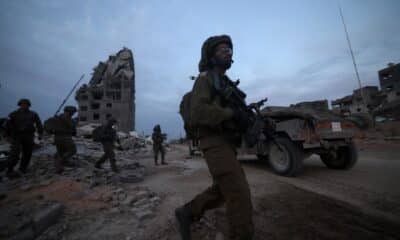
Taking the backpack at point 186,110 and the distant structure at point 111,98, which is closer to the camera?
the backpack at point 186,110

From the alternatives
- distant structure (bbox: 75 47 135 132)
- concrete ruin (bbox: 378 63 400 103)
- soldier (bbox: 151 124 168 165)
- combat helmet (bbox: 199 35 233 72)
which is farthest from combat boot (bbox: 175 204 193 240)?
concrete ruin (bbox: 378 63 400 103)

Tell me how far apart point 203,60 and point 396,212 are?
113 inches

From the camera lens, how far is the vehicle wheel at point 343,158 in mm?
4106

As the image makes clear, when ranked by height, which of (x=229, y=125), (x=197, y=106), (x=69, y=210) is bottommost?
(x=69, y=210)

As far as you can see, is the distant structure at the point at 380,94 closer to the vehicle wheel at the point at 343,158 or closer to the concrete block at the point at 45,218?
the vehicle wheel at the point at 343,158

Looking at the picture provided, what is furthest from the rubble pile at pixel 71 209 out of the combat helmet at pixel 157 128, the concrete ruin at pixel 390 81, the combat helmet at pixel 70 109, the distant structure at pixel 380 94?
the concrete ruin at pixel 390 81

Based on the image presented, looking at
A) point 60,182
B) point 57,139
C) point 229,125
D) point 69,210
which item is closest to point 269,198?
point 229,125

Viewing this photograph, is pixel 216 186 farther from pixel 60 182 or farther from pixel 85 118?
pixel 85 118

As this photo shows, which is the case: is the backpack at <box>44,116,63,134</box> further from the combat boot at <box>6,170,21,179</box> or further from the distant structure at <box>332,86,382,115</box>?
the distant structure at <box>332,86,382,115</box>

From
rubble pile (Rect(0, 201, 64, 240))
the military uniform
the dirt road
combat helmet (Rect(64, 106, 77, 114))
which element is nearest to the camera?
rubble pile (Rect(0, 201, 64, 240))

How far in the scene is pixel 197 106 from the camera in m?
1.32

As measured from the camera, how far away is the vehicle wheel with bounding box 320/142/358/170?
162 inches

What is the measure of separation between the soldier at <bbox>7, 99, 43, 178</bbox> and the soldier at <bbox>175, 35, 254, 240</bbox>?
14.7ft

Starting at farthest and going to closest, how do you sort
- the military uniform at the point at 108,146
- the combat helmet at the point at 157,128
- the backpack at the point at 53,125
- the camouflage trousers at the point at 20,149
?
the combat helmet at the point at 157,128, the military uniform at the point at 108,146, the backpack at the point at 53,125, the camouflage trousers at the point at 20,149
